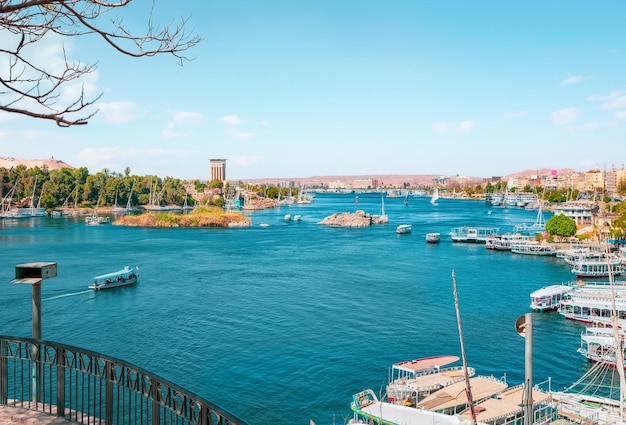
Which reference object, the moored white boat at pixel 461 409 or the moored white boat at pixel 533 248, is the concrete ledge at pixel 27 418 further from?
Answer: the moored white boat at pixel 533 248

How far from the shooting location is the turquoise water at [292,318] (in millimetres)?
14250

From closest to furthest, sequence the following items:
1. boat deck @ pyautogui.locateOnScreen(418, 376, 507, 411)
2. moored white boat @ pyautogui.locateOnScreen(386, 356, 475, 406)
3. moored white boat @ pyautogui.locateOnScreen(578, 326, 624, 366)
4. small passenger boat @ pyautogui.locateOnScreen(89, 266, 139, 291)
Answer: boat deck @ pyautogui.locateOnScreen(418, 376, 507, 411) < moored white boat @ pyautogui.locateOnScreen(386, 356, 475, 406) < moored white boat @ pyautogui.locateOnScreen(578, 326, 624, 366) < small passenger boat @ pyautogui.locateOnScreen(89, 266, 139, 291)

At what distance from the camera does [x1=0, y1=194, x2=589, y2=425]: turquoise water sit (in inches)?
561

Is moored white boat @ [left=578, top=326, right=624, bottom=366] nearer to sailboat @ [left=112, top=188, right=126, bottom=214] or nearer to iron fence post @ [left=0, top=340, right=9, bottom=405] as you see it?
iron fence post @ [left=0, top=340, right=9, bottom=405]

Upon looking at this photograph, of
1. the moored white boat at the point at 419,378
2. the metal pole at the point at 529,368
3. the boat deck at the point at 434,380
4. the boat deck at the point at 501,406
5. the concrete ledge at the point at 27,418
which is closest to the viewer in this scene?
the metal pole at the point at 529,368

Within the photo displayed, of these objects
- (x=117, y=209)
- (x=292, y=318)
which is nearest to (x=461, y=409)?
(x=292, y=318)

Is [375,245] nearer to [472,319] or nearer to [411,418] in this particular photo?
[472,319]

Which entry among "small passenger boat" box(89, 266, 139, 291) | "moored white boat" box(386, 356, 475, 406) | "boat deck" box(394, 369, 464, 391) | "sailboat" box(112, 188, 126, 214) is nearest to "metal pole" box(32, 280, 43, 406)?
"moored white boat" box(386, 356, 475, 406)

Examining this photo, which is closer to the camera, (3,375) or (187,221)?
(3,375)

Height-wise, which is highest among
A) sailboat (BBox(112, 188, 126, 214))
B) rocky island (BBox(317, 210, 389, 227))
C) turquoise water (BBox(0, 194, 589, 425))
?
sailboat (BBox(112, 188, 126, 214))

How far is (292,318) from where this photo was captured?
2027cm

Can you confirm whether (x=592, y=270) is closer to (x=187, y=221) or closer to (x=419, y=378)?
(x=419, y=378)

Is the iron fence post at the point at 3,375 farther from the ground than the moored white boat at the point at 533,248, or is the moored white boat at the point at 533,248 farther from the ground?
the iron fence post at the point at 3,375

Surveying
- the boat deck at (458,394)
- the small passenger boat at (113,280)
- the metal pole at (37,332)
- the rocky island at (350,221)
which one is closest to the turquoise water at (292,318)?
the small passenger boat at (113,280)
